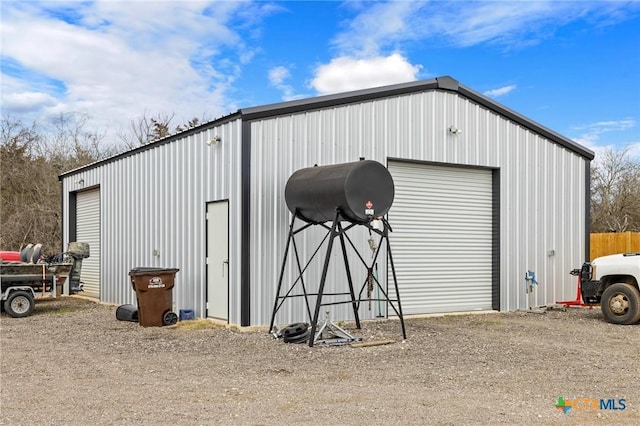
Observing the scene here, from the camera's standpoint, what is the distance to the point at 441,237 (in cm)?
1330

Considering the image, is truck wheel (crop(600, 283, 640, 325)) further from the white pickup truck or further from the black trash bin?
the black trash bin

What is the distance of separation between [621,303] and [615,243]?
7.01 metres

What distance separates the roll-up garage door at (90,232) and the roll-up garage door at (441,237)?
8880 mm

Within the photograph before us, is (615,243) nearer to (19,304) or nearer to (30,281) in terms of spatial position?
(30,281)

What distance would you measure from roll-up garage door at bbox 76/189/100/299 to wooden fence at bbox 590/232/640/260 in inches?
552

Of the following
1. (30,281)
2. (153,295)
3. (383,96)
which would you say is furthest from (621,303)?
(30,281)

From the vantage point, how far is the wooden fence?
17.9m

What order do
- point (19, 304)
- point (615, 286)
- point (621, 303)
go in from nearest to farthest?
point (621, 303) < point (615, 286) < point (19, 304)

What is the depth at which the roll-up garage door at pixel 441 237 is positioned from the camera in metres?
12.7

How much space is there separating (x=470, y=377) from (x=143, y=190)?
31.3 feet

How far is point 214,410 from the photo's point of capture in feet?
19.2

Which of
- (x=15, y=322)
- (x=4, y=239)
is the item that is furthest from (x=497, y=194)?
(x=4, y=239)

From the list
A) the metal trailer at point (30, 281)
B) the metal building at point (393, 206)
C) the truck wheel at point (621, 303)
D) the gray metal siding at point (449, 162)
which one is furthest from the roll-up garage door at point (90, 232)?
the truck wheel at point (621, 303)

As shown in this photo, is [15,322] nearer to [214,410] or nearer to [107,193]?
[107,193]
